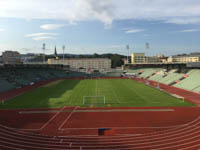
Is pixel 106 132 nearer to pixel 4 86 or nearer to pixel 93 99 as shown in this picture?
pixel 93 99

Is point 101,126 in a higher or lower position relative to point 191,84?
lower

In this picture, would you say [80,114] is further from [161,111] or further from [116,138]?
[161,111]

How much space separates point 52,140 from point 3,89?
32.5 meters

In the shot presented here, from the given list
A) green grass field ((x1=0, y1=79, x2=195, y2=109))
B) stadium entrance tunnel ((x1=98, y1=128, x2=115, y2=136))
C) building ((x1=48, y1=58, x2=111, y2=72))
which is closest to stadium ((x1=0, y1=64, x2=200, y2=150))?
stadium entrance tunnel ((x1=98, y1=128, x2=115, y2=136))

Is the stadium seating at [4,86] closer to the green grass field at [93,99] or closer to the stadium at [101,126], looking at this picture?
the green grass field at [93,99]

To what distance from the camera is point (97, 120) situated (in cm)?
Result: 1978

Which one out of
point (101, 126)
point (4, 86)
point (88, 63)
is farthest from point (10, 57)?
point (101, 126)

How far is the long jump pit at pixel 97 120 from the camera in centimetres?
1688

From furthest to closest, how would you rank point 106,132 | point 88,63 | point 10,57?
1. point 10,57
2. point 88,63
3. point 106,132

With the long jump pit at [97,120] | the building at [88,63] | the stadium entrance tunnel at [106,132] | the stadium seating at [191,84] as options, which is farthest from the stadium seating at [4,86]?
the building at [88,63]

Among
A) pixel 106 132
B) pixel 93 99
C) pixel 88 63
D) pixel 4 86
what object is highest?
pixel 88 63

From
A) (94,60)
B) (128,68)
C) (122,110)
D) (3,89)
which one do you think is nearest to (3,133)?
(122,110)

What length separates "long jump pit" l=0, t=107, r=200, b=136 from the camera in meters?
16.9

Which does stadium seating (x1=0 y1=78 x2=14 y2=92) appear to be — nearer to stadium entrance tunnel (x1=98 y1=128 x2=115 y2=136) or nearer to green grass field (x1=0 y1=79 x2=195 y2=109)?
green grass field (x1=0 y1=79 x2=195 y2=109)
